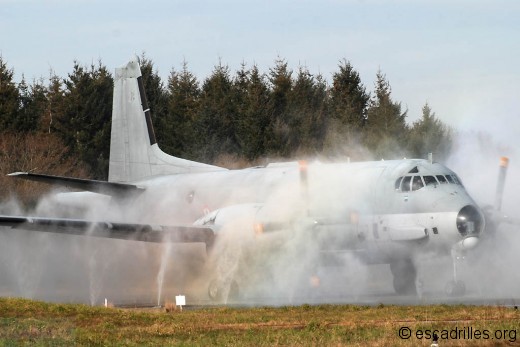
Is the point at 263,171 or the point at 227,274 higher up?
the point at 263,171

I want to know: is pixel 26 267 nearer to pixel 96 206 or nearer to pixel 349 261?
pixel 96 206

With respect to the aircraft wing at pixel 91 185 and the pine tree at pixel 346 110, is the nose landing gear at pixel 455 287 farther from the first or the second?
the pine tree at pixel 346 110

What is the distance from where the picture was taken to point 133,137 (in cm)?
4459

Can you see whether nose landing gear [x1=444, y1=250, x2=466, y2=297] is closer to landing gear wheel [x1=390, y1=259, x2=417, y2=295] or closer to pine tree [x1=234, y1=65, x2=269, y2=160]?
landing gear wheel [x1=390, y1=259, x2=417, y2=295]

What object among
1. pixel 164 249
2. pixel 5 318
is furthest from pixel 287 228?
pixel 5 318

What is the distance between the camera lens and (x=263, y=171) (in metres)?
37.2

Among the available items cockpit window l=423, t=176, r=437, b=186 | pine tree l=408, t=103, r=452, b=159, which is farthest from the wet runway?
pine tree l=408, t=103, r=452, b=159

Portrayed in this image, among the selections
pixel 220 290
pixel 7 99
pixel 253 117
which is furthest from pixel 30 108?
pixel 220 290

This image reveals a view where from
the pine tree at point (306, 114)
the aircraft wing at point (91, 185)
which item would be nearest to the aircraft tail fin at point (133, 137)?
the aircraft wing at point (91, 185)

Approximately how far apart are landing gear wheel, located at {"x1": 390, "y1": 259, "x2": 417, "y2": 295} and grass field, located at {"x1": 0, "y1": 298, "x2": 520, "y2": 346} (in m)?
5.81

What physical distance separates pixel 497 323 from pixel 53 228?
1710 cm

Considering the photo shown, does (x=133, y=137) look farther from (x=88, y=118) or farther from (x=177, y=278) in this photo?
(x=88, y=118)

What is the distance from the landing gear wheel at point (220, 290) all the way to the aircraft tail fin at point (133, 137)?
34.2 ft

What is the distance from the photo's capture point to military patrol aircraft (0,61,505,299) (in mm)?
30594
